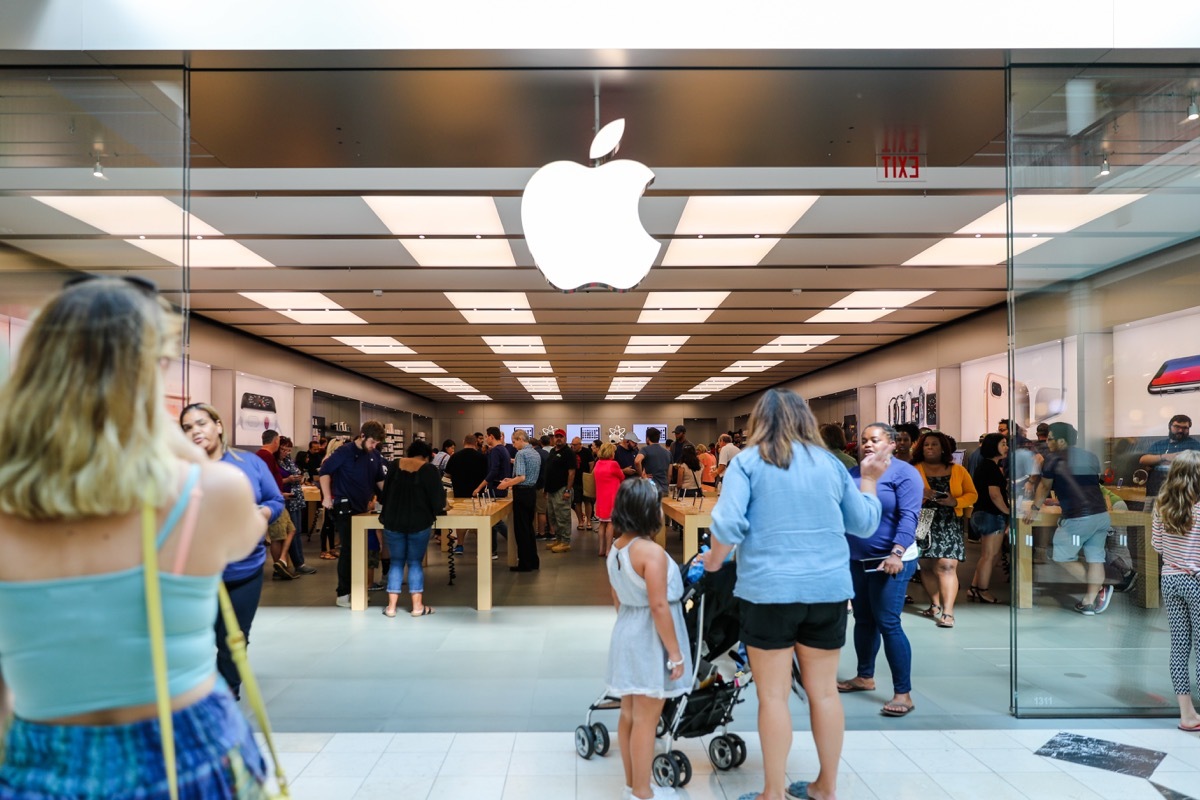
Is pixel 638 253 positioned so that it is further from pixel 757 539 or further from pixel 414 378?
pixel 414 378

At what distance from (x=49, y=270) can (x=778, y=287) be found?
8.35 m

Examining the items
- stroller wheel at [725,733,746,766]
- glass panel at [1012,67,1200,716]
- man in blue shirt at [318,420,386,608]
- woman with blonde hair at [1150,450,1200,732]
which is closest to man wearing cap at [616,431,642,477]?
man in blue shirt at [318,420,386,608]

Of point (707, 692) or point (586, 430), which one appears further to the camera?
point (586, 430)

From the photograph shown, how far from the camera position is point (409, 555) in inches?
282

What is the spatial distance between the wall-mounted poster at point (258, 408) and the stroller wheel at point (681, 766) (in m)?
11.5

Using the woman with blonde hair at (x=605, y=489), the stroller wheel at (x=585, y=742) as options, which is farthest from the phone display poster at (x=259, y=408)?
the stroller wheel at (x=585, y=742)

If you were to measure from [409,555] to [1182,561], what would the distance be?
5426 mm

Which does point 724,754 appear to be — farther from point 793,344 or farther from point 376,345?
point 376,345

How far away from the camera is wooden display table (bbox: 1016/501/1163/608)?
4.50 metres

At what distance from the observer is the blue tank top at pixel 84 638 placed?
1232 mm

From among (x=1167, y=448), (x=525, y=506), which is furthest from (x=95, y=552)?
(x=525, y=506)

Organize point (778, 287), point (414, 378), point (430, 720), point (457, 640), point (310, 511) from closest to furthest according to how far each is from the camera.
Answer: point (430, 720)
point (457, 640)
point (778, 287)
point (310, 511)
point (414, 378)

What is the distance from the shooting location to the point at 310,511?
13.3m

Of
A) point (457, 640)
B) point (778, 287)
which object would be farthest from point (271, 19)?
point (778, 287)
